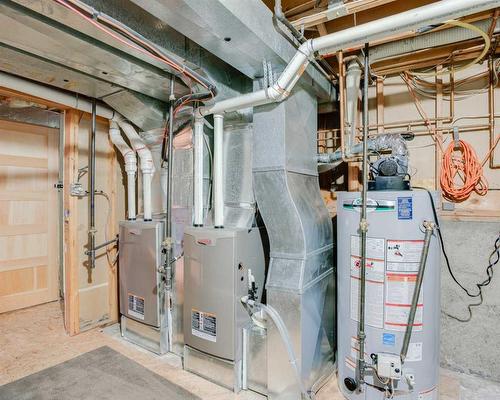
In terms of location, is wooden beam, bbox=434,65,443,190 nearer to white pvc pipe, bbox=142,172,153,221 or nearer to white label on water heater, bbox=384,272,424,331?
white label on water heater, bbox=384,272,424,331

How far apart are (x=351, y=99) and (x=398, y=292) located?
4.45 ft

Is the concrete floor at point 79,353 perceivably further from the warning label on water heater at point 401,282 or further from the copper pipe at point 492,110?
the copper pipe at point 492,110

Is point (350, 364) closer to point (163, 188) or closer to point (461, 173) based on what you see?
point (461, 173)

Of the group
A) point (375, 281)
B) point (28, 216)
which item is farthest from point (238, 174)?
point (28, 216)

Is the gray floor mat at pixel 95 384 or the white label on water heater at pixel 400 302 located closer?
the white label on water heater at pixel 400 302

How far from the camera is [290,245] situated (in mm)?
2012

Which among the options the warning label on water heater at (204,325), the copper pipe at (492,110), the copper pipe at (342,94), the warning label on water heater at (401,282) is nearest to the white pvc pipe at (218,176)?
the warning label on water heater at (204,325)

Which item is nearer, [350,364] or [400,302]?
[400,302]

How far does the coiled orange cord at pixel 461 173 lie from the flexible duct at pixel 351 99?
67 centimetres

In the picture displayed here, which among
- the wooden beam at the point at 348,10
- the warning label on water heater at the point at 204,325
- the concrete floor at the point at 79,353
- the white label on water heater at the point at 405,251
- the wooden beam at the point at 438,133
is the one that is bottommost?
Result: the concrete floor at the point at 79,353

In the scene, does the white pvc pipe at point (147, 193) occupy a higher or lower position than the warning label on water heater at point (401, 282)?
higher

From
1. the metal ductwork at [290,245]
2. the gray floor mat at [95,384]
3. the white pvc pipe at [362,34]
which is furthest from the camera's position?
the gray floor mat at [95,384]

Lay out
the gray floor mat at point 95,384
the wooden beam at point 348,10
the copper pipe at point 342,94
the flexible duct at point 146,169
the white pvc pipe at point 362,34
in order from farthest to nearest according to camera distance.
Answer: the flexible duct at point 146,169 < the copper pipe at point 342,94 < the gray floor mat at point 95,384 < the wooden beam at point 348,10 < the white pvc pipe at point 362,34

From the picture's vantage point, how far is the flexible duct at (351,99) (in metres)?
2.22
